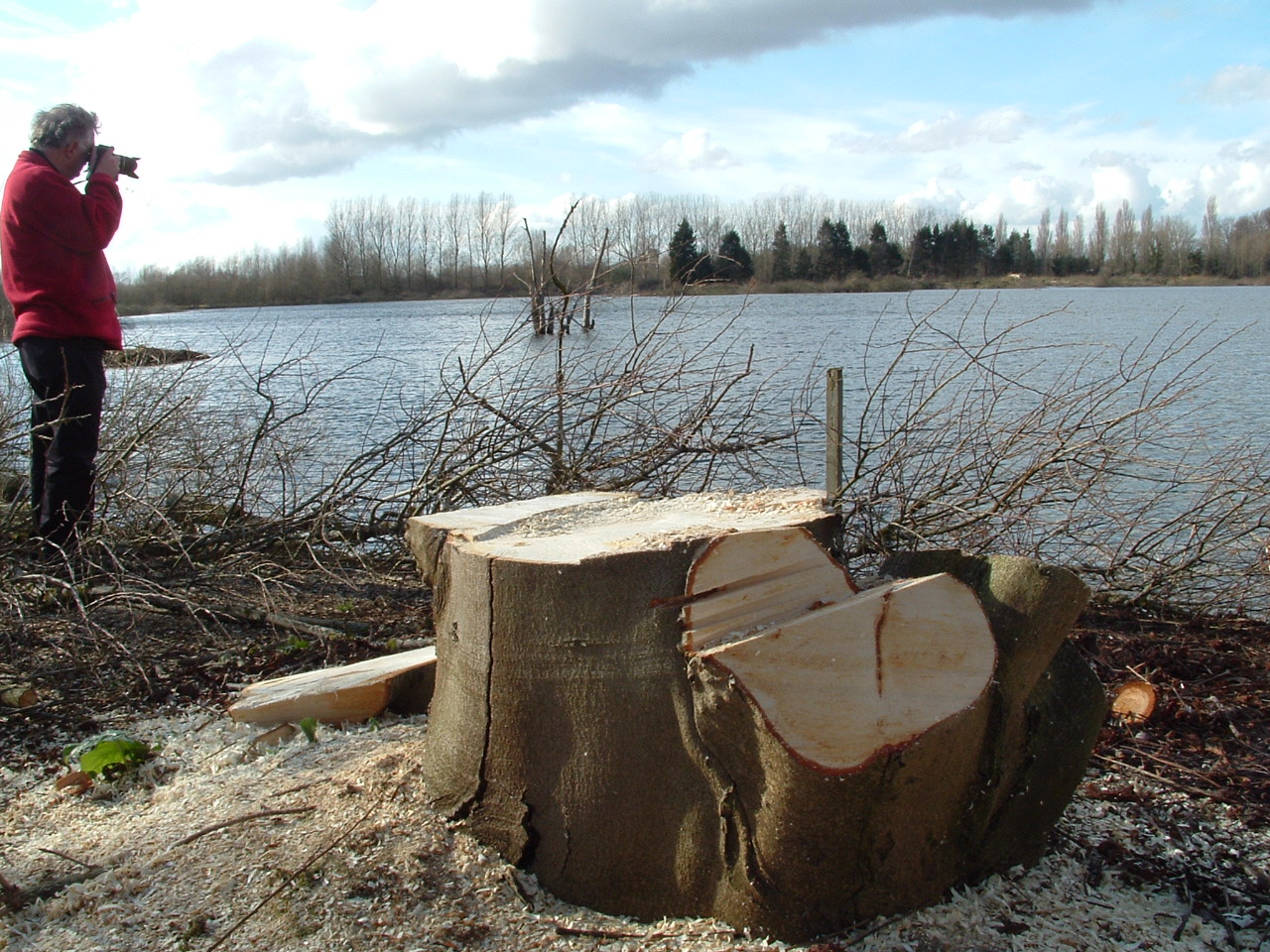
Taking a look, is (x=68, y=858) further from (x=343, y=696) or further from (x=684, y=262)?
(x=684, y=262)

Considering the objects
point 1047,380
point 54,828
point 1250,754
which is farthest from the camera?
point 1047,380

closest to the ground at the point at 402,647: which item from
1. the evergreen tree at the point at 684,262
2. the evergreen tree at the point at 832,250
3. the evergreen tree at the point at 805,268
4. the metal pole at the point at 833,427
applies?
the metal pole at the point at 833,427

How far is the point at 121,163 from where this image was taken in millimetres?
4574

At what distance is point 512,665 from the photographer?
2158mm

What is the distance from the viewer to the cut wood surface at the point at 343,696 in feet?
10.1

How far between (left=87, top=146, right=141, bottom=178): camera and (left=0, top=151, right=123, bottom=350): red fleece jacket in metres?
0.10

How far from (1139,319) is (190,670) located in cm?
2326

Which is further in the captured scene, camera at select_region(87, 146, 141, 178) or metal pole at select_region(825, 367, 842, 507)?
metal pole at select_region(825, 367, 842, 507)

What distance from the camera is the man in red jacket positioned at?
14.0 ft

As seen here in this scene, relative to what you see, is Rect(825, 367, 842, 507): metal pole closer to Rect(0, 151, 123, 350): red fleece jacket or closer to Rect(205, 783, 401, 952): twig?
Rect(205, 783, 401, 952): twig

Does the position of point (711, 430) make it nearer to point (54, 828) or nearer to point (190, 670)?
point (190, 670)

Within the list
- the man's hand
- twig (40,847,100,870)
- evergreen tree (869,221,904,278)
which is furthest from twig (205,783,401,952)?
evergreen tree (869,221,904,278)

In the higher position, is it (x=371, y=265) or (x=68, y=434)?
(x=371, y=265)

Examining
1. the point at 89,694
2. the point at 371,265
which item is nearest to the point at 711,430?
the point at 89,694
